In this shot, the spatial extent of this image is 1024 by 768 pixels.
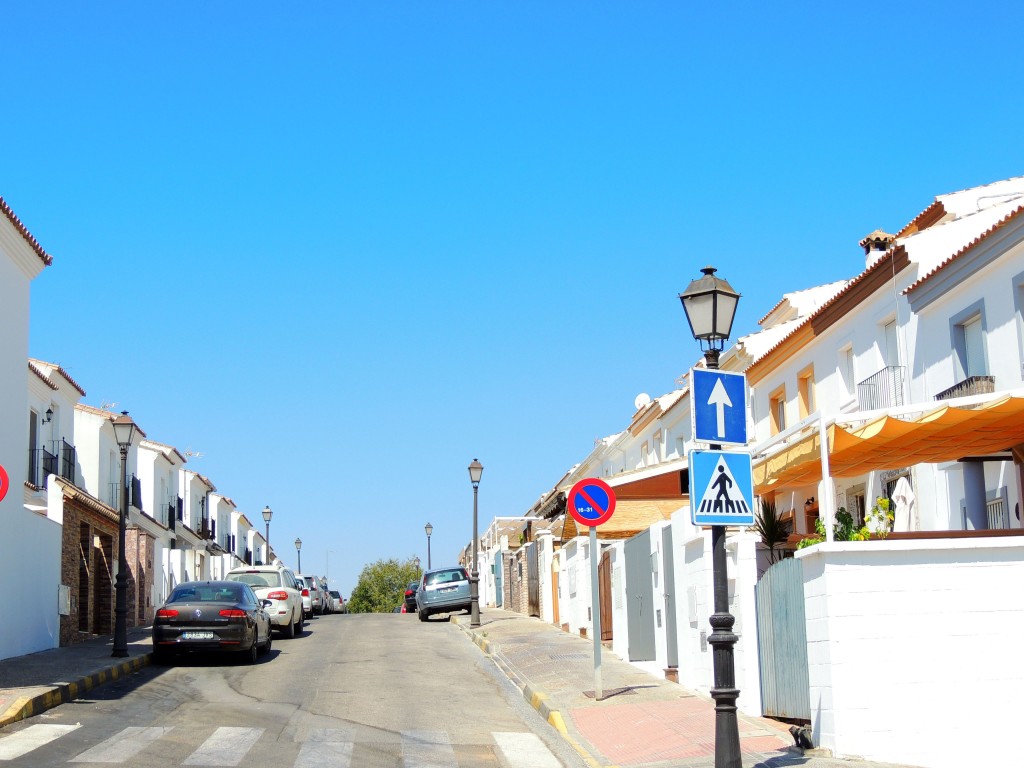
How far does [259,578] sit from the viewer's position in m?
28.6

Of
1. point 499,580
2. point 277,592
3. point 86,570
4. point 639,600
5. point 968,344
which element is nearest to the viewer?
point 639,600

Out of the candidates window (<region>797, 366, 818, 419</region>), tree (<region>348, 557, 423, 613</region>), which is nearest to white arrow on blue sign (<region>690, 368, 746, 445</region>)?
window (<region>797, 366, 818, 419</region>)

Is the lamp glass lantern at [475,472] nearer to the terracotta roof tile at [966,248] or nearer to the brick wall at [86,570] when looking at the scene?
the brick wall at [86,570]

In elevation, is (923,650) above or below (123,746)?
above

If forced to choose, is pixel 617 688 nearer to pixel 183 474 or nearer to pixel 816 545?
pixel 816 545

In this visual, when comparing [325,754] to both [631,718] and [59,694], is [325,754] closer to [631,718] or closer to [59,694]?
[631,718]

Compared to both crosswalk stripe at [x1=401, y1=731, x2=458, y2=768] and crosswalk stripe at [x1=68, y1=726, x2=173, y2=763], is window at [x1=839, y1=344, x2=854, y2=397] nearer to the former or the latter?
crosswalk stripe at [x1=401, y1=731, x2=458, y2=768]

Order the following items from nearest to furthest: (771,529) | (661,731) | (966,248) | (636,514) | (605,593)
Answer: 1. (661,731)
2. (771,529)
3. (966,248)
4. (605,593)
5. (636,514)

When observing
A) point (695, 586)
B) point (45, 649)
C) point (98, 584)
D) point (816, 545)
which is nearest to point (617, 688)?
point (695, 586)

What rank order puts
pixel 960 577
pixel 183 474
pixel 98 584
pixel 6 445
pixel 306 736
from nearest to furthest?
pixel 960 577 < pixel 306 736 < pixel 6 445 < pixel 98 584 < pixel 183 474

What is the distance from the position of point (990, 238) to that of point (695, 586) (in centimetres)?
911

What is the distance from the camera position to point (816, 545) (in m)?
11.2

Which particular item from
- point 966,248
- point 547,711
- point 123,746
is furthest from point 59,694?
point 966,248

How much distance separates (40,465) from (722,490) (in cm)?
2552
